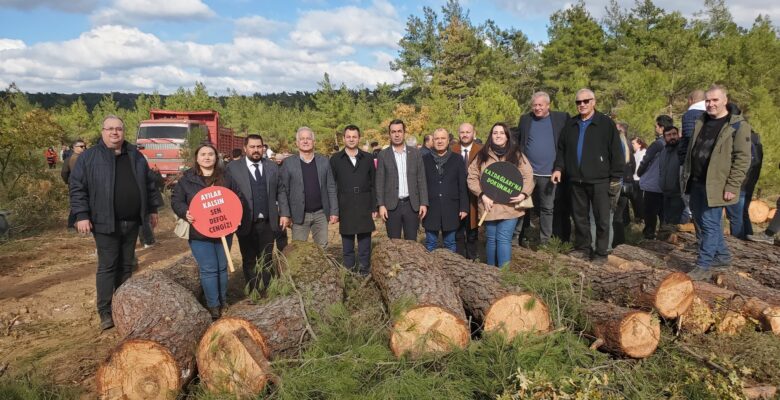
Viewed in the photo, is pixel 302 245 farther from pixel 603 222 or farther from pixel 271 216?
pixel 603 222

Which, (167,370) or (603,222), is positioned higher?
(603,222)

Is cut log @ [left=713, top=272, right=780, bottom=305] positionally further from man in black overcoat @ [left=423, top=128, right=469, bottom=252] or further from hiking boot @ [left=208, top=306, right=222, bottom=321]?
hiking boot @ [left=208, top=306, right=222, bottom=321]

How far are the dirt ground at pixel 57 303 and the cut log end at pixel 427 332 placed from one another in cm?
218

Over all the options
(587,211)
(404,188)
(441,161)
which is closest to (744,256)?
(587,211)

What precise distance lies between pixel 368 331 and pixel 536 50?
40882 mm

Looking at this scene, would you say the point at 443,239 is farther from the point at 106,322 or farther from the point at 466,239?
the point at 106,322

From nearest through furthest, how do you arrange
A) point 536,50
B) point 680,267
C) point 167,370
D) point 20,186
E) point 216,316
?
point 167,370, point 216,316, point 680,267, point 20,186, point 536,50

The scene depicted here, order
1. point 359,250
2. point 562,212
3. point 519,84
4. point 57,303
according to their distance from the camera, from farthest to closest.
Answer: point 519,84 → point 562,212 → point 57,303 → point 359,250

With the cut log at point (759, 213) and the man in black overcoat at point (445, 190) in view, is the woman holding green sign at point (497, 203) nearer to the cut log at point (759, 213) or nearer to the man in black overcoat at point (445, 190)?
the man in black overcoat at point (445, 190)

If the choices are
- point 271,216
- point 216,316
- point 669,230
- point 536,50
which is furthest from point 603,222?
point 536,50

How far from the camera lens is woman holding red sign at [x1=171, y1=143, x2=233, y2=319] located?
424 centimetres

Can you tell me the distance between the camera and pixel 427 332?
3.08m

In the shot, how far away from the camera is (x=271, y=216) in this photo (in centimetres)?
490

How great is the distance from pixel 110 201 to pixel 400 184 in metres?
2.71
